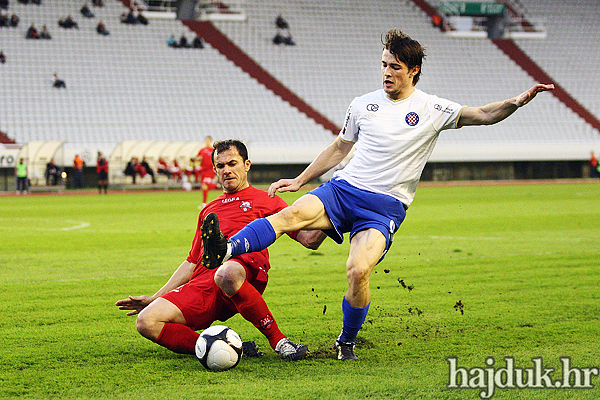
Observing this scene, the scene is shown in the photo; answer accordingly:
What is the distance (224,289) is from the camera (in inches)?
172

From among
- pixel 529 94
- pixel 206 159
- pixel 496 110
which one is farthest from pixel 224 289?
pixel 206 159

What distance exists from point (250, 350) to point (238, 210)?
936 mm

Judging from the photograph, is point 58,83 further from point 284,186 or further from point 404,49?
point 404,49

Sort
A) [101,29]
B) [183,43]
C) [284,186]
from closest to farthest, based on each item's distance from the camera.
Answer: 1. [284,186]
2. [101,29]
3. [183,43]

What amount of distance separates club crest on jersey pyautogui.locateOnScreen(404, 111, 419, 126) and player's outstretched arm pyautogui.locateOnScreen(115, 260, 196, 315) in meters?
1.72

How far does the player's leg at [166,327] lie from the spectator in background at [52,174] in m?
25.9

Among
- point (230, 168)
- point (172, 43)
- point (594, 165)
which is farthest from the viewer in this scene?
point (594, 165)

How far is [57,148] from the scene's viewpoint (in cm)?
2873

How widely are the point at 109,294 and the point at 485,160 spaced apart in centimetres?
3079

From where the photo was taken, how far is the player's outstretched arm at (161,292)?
4.61 m

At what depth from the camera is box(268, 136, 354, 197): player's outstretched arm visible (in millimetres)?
4863

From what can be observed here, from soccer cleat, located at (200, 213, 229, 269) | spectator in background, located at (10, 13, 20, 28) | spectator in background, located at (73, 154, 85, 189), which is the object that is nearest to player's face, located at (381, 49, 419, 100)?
soccer cleat, located at (200, 213, 229, 269)

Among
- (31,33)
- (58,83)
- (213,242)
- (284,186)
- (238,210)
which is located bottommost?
(213,242)

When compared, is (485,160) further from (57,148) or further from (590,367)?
(590,367)
